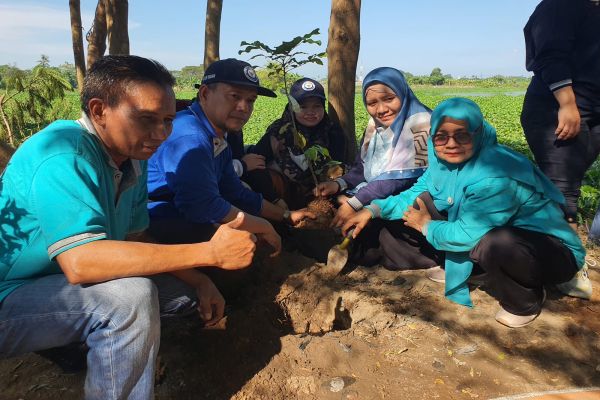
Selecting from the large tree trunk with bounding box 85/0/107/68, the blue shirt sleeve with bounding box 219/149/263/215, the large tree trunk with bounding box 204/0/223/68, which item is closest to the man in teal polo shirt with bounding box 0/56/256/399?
the blue shirt sleeve with bounding box 219/149/263/215

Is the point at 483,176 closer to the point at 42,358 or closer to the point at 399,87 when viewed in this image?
the point at 399,87

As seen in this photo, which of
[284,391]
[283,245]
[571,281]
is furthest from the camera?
[283,245]

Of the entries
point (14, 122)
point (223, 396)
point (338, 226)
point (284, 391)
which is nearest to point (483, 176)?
point (338, 226)

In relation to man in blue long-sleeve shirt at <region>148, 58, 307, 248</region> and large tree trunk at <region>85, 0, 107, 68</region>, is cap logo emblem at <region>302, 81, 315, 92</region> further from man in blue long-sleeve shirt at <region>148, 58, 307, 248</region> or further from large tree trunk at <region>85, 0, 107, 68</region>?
large tree trunk at <region>85, 0, 107, 68</region>

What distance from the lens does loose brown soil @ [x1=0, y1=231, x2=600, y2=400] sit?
1797mm

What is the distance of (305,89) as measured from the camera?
11.4 ft

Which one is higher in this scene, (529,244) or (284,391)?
(529,244)

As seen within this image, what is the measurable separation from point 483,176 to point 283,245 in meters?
1.59

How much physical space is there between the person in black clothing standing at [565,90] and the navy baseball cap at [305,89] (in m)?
1.58

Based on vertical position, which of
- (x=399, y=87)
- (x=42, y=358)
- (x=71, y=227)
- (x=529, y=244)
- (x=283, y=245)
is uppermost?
(x=399, y=87)

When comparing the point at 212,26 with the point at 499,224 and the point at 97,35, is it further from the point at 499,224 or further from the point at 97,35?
the point at 499,224

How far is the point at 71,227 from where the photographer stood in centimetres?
127

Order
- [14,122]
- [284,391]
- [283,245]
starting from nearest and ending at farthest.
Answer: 1. [284,391]
2. [283,245]
3. [14,122]

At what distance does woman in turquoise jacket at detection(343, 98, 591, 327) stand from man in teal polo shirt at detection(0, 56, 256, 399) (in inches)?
48.0
